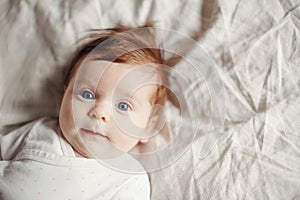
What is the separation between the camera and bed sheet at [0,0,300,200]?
938 mm

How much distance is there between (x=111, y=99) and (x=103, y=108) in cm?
2

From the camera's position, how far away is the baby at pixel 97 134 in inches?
36.8

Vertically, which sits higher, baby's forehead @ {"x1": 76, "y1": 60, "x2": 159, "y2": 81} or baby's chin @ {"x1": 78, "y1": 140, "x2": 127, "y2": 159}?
baby's forehead @ {"x1": 76, "y1": 60, "x2": 159, "y2": 81}

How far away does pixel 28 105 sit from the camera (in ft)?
3.52

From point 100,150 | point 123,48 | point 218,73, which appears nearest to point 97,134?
point 100,150

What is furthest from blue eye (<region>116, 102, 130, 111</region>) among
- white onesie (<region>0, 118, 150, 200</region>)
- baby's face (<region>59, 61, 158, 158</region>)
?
Answer: white onesie (<region>0, 118, 150, 200</region>)

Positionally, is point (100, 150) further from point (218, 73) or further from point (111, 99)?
point (218, 73)

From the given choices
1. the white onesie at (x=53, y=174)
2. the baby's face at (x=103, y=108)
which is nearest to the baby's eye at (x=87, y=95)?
the baby's face at (x=103, y=108)

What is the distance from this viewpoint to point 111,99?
3.11 ft

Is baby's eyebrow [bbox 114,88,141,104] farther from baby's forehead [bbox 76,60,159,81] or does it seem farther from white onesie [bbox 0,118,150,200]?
white onesie [bbox 0,118,150,200]

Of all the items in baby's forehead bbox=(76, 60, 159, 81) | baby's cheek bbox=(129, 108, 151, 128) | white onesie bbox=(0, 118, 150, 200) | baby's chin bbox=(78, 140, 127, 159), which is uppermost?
baby's forehead bbox=(76, 60, 159, 81)

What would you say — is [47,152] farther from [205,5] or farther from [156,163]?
[205,5]

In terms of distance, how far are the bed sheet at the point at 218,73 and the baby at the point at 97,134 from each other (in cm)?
7

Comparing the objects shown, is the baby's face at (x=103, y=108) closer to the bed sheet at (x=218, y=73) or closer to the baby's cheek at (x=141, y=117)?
the baby's cheek at (x=141, y=117)
